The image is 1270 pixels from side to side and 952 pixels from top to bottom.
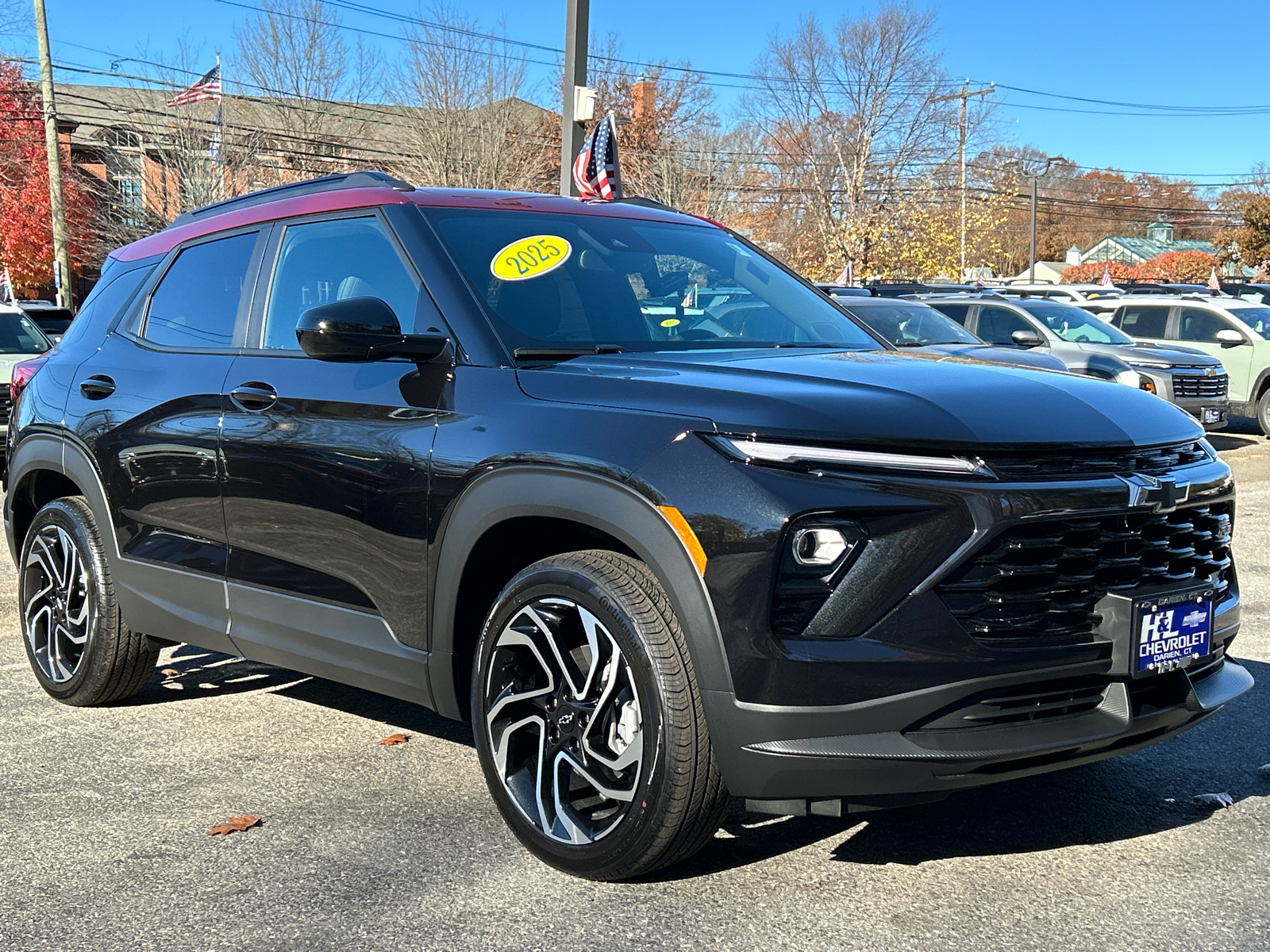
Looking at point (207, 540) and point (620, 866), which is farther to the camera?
point (207, 540)

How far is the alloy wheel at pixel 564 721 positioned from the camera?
3240 mm

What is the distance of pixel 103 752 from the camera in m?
4.62

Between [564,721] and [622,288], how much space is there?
58.2 inches

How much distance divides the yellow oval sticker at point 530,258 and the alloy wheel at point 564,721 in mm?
1130

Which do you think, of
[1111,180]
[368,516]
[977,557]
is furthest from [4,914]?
[1111,180]

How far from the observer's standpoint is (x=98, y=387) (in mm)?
5020

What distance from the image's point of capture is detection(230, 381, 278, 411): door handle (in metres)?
4.20

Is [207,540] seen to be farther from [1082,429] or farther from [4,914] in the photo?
[1082,429]

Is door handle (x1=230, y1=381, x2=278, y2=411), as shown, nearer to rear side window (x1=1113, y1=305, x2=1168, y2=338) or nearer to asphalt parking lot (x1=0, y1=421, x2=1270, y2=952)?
asphalt parking lot (x1=0, y1=421, x2=1270, y2=952)

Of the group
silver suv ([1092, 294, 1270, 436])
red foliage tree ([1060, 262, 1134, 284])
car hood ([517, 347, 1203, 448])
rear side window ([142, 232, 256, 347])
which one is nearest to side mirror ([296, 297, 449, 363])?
car hood ([517, 347, 1203, 448])

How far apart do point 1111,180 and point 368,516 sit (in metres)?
103

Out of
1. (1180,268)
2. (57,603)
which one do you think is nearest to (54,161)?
(57,603)

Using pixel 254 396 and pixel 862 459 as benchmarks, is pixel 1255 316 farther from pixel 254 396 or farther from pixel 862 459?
pixel 862 459

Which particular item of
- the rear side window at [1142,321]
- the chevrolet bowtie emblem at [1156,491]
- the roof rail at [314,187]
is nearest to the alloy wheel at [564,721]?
the chevrolet bowtie emblem at [1156,491]
